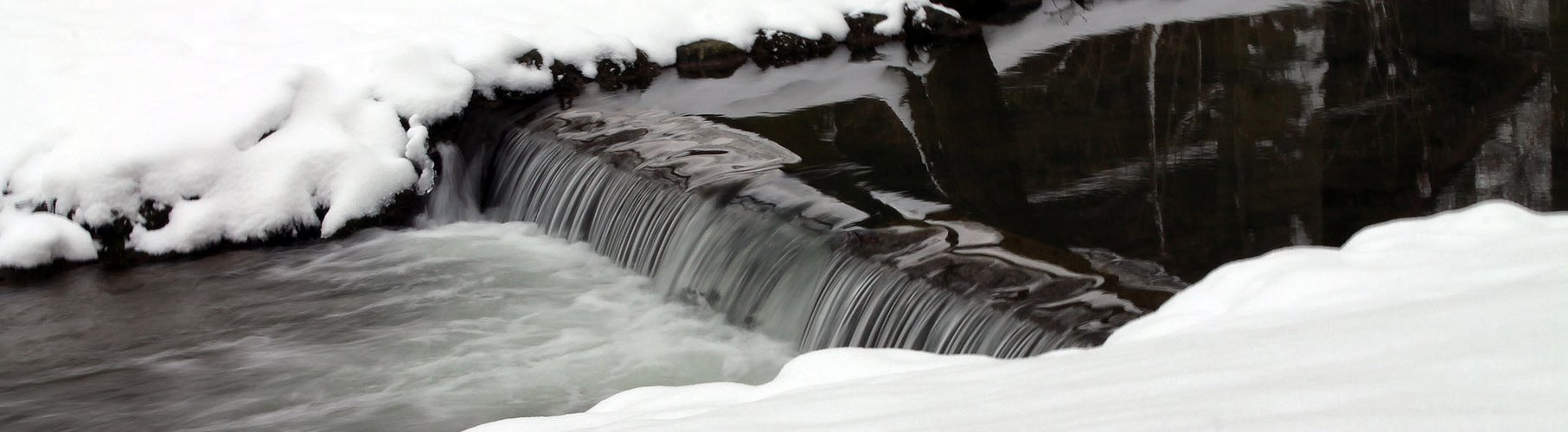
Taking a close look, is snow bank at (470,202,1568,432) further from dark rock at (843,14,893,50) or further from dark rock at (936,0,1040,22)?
dark rock at (936,0,1040,22)

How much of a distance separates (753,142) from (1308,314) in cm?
415

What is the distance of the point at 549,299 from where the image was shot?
18.7ft

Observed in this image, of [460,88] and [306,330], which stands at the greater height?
[460,88]

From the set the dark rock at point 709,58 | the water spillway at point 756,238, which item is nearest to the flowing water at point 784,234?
the water spillway at point 756,238

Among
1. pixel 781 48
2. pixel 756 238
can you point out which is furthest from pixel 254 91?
pixel 781 48

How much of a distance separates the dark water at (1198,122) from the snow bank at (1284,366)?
1.33 meters

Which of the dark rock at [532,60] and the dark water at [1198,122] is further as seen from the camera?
the dark rock at [532,60]

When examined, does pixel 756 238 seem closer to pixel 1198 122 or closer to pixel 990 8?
pixel 1198 122

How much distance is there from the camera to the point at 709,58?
9.29 m

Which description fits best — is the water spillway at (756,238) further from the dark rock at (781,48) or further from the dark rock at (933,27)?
the dark rock at (933,27)

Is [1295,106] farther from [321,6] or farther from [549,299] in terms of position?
[321,6]

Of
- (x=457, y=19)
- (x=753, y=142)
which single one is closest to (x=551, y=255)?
(x=753, y=142)

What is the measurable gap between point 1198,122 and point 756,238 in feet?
8.53

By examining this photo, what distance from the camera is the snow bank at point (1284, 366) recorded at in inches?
69.6
